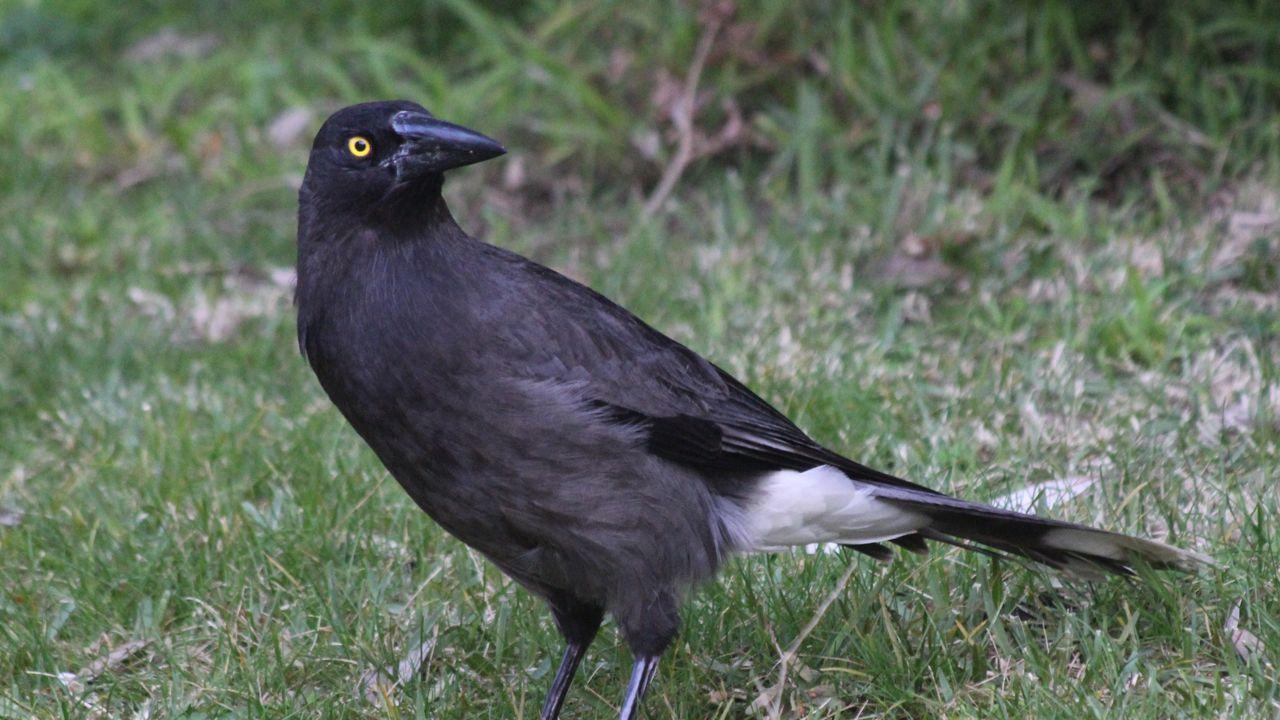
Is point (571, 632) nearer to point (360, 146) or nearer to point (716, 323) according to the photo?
point (360, 146)

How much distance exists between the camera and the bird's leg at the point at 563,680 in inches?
145

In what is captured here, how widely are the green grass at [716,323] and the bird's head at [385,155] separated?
40.1 inches

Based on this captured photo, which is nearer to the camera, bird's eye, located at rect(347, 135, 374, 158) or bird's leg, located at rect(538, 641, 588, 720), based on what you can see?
bird's eye, located at rect(347, 135, 374, 158)

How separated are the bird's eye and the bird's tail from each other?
138 cm

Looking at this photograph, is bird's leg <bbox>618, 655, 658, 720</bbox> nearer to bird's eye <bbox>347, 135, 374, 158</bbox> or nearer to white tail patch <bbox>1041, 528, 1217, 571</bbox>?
white tail patch <bbox>1041, 528, 1217, 571</bbox>

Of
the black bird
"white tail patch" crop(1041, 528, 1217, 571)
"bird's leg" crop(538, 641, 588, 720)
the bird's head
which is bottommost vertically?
"bird's leg" crop(538, 641, 588, 720)

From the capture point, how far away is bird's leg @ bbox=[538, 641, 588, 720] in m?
3.68

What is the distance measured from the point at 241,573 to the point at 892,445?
184cm

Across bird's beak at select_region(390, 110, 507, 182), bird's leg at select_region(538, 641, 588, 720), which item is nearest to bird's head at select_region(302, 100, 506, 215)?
bird's beak at select_region(390, 110, 507, 182)

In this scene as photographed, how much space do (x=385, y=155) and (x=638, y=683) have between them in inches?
50.7

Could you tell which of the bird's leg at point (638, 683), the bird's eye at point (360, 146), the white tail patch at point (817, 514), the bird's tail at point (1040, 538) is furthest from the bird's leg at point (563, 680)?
the bird's eye at point (360, 146)

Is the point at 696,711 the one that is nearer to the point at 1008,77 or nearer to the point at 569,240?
the point at 569,240

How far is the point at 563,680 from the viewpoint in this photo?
3.72m

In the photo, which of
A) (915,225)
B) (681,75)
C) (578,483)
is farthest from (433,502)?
(681,75)
